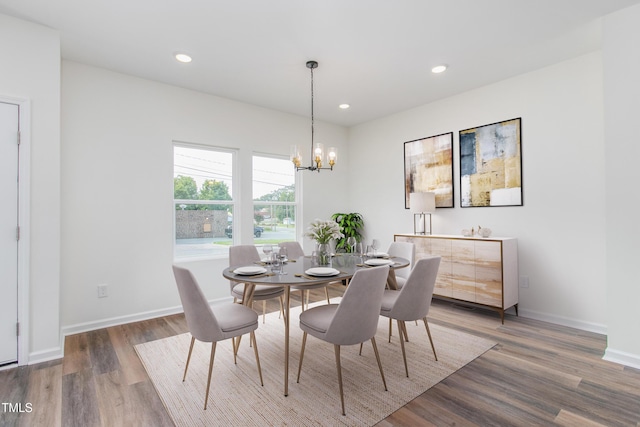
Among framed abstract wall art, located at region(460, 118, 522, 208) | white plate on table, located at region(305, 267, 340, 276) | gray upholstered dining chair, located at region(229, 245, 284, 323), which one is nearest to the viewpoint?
white plate on table, located at region(305, 267, 340, 276)

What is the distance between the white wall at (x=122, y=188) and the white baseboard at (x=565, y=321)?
3747mm

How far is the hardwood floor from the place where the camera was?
1.85 m

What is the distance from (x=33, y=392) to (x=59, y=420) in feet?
1.76

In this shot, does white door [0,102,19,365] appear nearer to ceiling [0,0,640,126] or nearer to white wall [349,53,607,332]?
ceiling [0,0,640,126]

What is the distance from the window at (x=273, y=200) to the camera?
4.68 meters

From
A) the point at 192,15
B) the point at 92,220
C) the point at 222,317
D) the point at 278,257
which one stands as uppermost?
the point at 192,15

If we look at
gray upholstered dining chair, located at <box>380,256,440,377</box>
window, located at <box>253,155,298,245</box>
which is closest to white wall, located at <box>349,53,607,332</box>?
gray upholstered dining chair, located at <box>380,256,440,377</box>

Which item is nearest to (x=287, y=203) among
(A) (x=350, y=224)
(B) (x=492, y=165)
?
(A) (x=350, y=224)

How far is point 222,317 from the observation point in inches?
87.5

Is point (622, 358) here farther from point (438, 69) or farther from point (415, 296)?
point (438, 69)

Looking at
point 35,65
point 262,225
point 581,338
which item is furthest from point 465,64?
point 35,65

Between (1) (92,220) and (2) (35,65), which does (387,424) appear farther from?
(2) (35,65)

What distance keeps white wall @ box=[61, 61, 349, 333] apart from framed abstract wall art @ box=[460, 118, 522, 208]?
3.25 metres

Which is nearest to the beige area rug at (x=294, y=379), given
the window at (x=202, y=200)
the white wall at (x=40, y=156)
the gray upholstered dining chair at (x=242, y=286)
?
the gray upholstered dining chair at (x=242, y=286)
